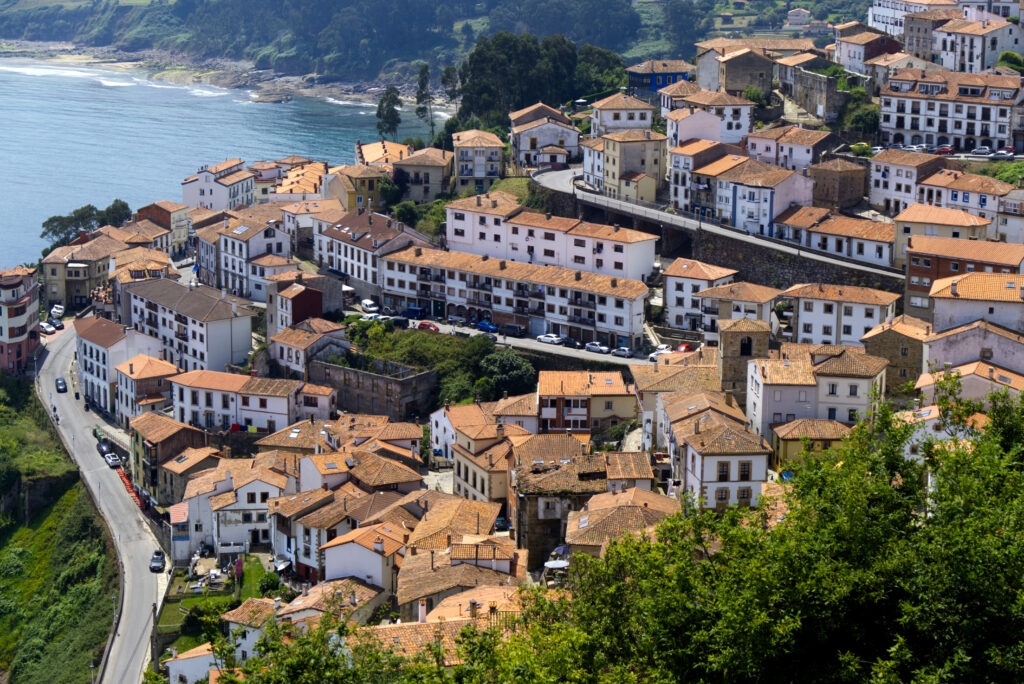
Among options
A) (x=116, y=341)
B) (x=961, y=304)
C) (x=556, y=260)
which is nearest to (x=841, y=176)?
(x=556, y=260)

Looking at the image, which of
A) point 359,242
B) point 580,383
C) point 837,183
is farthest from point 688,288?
point 359,242

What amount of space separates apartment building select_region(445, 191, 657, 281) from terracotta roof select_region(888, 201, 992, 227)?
8.50 metres

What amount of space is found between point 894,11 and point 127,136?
51.0 meters

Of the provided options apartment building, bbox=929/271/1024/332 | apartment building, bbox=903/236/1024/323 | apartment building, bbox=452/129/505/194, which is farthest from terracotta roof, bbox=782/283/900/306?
apartment building, bbox=452/129/505/194

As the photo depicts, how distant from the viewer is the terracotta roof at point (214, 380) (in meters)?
48.0

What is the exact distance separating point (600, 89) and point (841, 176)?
20.1 m

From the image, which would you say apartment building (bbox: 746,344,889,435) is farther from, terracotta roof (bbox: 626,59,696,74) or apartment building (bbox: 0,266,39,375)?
apartment building (bbox: 0,266,39,375)

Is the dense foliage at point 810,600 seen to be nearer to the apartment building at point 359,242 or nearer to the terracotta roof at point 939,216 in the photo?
the terracotta roof at point 939,216

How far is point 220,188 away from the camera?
69.1 m

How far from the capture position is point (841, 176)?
50.8 metres

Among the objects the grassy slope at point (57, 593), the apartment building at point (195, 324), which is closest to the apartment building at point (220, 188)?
the apartment building at point (195, 324)

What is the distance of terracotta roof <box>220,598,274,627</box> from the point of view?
1341 inches

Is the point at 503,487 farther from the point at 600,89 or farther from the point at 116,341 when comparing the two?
the point at 600,89

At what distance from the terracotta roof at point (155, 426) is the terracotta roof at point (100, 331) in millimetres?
5530
